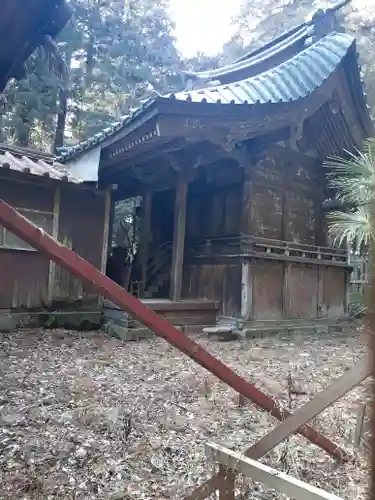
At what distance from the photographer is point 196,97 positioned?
6.13 meters

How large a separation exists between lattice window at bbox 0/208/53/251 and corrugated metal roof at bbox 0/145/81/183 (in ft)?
2.42

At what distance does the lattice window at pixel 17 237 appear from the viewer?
725 centimetres

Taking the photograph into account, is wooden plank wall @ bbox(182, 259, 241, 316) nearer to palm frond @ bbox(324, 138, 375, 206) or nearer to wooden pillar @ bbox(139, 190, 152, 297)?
wooden pillar @ bbox(139, 190, 152, 297)

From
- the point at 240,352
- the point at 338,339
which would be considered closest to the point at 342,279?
the point at 338,339

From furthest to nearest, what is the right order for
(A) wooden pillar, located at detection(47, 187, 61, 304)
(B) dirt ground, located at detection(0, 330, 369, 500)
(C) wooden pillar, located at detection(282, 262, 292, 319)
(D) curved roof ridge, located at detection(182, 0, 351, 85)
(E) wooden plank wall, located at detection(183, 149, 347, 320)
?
(D) curved roof ridge, located at detection(182, 0, 351, 85)
(C) wooden pillar, located at detection(282, 262, 292, 319)
(E) wooden plank wall, located at detection(183, 149, 347, 320)
(A) wooden pillar, located at detection(47, 187, 61, 304)
(B) dirt ground, located at detection(0, 330, 369, 500)

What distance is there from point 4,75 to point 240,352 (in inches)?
187

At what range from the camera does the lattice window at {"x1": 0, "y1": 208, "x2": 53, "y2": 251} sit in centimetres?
725

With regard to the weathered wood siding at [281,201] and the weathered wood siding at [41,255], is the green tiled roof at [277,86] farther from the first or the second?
the weathered wood siding at [281,201]

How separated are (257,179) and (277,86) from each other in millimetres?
1626

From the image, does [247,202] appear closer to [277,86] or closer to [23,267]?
[277,86]

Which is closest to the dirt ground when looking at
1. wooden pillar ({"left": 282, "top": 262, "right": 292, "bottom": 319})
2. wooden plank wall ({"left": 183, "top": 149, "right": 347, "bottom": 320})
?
wooden plank wall ({"left": 183, "top": 149, "right": 347, "bottom": 320})

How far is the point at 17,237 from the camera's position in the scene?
736 centimetres

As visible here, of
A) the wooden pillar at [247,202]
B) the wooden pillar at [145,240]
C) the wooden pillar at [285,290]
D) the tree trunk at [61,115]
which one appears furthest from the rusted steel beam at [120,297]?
the tree trunk at [61,115]

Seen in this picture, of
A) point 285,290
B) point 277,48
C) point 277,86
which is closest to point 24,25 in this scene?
point 277,86
